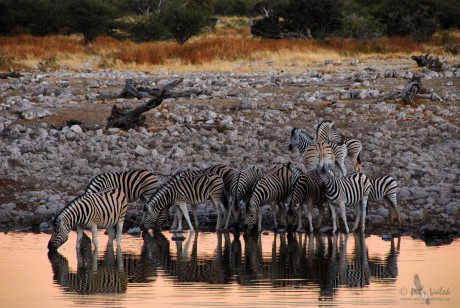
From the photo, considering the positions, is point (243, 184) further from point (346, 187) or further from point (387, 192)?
point (387, 192)

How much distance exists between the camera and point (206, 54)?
104ft

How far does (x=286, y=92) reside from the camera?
22.5 metres

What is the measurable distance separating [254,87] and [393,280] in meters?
14.0

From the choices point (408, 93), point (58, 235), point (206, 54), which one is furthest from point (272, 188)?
point (206, 54)

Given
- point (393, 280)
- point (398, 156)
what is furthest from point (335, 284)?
point (398, 156)

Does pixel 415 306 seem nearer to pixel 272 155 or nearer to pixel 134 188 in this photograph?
pixel 134 188

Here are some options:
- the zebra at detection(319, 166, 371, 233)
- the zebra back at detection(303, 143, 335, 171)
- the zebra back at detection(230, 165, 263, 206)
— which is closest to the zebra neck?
the zebra back at detection(303, 143, 335, 171)

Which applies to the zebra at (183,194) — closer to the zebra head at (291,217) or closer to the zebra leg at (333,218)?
the zebra head at (291,217)

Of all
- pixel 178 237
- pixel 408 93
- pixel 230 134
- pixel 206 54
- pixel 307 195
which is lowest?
pixel 178 237

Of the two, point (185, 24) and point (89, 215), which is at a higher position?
point (185, 24)

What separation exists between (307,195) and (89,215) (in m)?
3.06

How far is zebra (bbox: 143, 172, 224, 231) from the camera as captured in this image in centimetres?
1291

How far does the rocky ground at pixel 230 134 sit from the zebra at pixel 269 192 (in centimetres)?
57

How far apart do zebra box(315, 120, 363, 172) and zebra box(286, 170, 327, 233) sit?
110 inches
